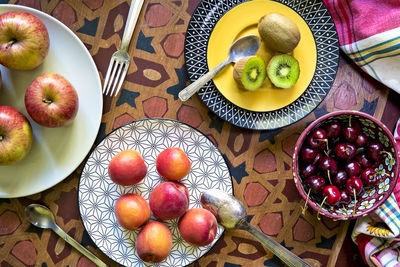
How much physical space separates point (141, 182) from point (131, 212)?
0.35 ft

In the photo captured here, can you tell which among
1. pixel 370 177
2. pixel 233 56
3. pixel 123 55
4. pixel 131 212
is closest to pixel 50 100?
pixel 123 55

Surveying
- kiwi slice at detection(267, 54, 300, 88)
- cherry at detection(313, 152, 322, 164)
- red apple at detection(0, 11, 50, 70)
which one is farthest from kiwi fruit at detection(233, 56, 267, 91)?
red apple at detection(0, 11, 50, 70)

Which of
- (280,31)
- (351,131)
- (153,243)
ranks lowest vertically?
(153,243)

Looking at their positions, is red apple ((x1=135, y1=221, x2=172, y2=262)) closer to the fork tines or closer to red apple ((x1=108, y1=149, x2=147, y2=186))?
red apple ((x1=108, y1=149, x2=147, y2=186))

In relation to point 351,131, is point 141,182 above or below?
below

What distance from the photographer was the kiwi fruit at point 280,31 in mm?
972

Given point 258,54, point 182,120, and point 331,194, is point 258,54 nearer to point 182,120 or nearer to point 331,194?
point 182,120

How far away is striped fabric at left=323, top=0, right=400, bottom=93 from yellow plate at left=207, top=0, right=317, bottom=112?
4.5 inches

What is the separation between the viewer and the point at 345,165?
99 centimetres

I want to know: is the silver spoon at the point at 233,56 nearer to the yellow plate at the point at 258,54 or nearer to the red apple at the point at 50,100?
the yellow plate at the point at 258,54

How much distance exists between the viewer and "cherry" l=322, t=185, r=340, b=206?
955mm

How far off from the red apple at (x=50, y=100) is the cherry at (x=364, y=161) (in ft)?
2.36

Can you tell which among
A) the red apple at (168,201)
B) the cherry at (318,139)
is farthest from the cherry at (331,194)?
the red apple at (168,201)

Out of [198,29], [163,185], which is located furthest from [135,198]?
[198,29]
